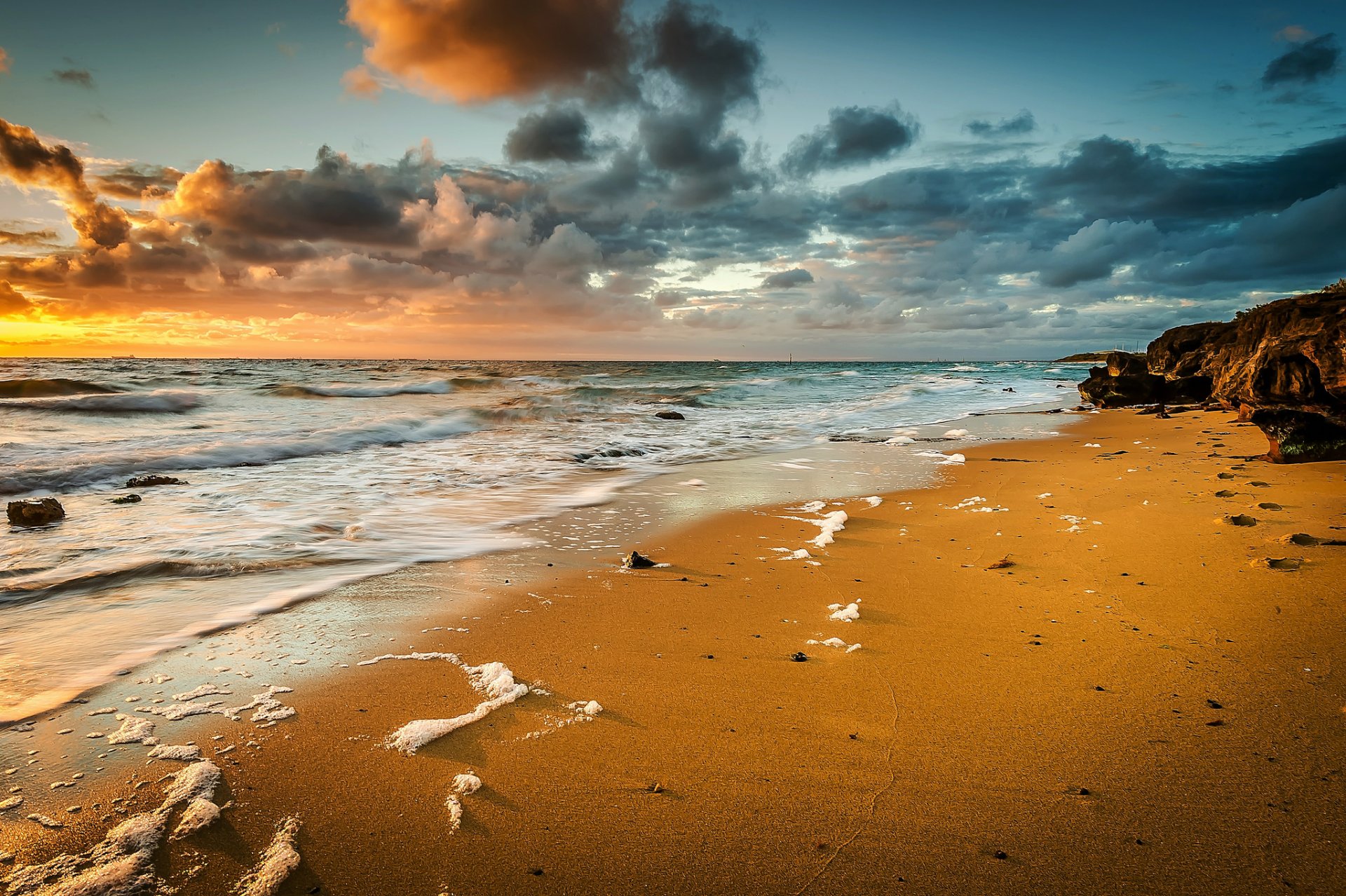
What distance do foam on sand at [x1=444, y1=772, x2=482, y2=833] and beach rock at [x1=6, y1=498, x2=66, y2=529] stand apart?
6.71m

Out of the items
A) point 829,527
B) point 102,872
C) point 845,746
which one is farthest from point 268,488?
point 845,746

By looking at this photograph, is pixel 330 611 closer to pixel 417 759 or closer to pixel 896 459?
pixel 417 759

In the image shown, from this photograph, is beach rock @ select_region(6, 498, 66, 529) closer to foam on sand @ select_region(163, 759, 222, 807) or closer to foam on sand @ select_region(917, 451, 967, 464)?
foam on sand @ select_region(163, 759, 222, 807)

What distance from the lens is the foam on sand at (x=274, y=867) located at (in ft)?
5.66

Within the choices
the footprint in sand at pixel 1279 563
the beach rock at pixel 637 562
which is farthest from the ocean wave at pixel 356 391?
the footprint in sand at pixel 1279 563

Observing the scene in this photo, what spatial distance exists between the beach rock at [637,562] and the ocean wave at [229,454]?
879 centimetres

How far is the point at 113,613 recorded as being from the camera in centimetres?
387

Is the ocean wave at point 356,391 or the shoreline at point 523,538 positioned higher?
the ocean wave at point 356,391

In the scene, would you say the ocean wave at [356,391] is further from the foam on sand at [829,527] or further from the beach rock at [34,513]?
the foam on sand at [829,527]

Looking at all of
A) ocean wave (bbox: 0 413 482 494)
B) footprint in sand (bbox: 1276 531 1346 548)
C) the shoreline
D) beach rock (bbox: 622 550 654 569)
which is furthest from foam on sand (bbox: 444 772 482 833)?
ocean wave (bbox: 0 413 482 494)

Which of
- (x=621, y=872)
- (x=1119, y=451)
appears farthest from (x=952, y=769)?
(x=1119, y=451)

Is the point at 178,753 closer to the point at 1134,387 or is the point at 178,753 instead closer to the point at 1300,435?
the point at 1300,435

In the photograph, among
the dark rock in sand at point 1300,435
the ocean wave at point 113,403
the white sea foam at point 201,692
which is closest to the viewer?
the white sea foam at point 201,692

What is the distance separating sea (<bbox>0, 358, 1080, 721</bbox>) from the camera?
3.88m
